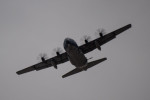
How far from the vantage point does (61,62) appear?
48406mm

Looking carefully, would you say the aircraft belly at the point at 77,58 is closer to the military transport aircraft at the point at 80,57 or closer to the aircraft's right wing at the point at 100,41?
the military transport aircraft at the point at 80,57

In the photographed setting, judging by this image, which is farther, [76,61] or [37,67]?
[37,67]

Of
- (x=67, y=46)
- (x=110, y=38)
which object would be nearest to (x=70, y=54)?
(x=67, y=46)

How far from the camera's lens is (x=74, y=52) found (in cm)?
4181

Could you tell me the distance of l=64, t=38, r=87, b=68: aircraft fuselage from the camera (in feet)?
135

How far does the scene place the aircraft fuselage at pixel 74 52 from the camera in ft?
135

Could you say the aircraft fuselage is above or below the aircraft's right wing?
below

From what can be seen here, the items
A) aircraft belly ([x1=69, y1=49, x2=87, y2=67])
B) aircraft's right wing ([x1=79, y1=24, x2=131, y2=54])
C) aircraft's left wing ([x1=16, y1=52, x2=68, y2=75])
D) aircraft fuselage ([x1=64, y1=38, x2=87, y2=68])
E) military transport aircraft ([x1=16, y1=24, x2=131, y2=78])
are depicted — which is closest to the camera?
aircraft fuselage ([x1=64, y1=38, x2=87, y2=68])

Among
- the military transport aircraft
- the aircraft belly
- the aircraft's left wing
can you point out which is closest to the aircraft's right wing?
the military transport aircraft

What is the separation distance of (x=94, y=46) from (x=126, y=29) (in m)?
7.04

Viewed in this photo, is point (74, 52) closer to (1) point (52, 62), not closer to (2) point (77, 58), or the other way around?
(2) point (77, 58)

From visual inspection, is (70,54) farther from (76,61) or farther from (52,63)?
(52,63)

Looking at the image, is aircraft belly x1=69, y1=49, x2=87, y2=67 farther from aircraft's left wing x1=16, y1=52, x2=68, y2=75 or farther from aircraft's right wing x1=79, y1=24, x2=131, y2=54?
aircraft's left wing x1=16, y1=52, x2=68, y2=75

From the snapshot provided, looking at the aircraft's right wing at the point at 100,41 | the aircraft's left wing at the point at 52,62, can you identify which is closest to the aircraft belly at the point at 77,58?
the aircraft's right wing at the point at 100,41
